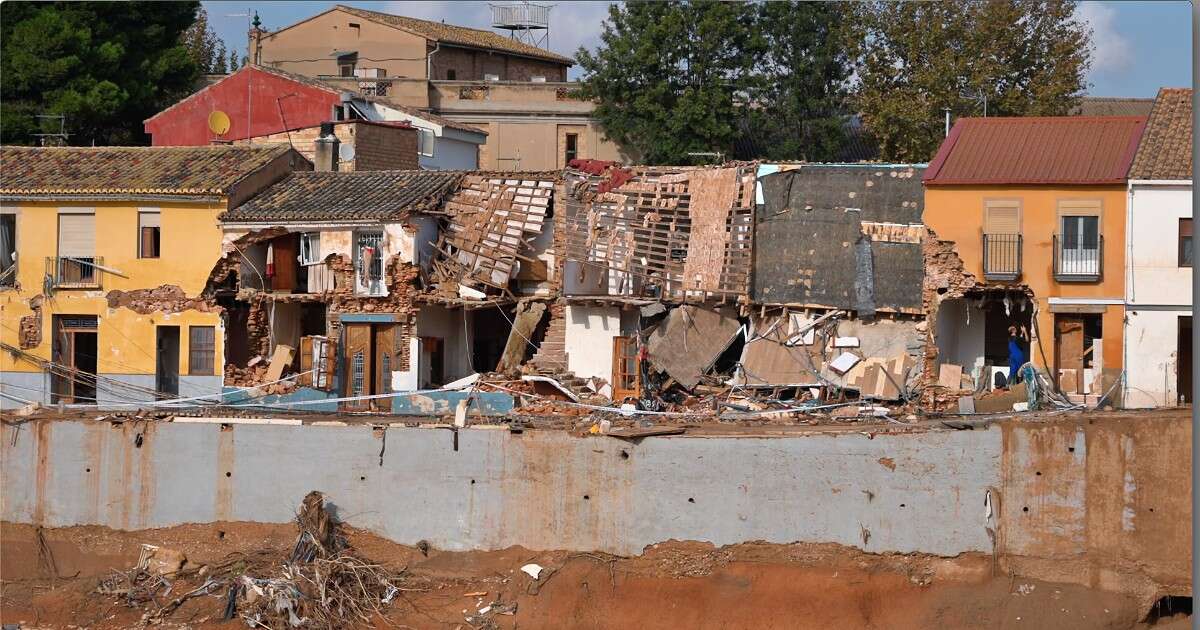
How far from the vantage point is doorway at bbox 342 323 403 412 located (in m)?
33.5

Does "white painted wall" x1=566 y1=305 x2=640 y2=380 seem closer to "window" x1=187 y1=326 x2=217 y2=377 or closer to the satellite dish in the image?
"window" x1=187 y1=326 x2=217 y2=377

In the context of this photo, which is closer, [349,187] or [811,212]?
[811,212]

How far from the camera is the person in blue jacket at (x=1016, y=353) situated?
98.9ft

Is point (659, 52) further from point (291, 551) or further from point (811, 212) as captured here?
point (291, 551)

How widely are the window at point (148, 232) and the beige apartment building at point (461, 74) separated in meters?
12.0

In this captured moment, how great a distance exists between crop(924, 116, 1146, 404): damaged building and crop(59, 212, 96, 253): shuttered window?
18912 mm

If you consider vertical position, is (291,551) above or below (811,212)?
below

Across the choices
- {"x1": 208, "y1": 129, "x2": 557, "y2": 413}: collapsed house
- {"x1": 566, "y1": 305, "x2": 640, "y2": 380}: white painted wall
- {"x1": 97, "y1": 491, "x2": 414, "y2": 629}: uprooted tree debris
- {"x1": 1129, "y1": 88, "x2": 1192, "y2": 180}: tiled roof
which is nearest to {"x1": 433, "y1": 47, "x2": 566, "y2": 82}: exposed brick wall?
{"x1": 208, "y1": 129, "x2": 557, "y2": 413}: collapsed house

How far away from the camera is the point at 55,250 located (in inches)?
1391

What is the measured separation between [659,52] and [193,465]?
22.2 m

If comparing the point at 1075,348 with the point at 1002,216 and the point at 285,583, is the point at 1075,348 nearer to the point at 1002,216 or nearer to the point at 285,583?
the point at 1002,216

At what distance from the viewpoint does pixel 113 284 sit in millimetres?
34906

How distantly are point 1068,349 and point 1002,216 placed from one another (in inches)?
115

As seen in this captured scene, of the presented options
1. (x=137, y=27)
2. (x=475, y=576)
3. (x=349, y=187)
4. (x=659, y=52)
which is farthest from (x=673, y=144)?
(x=475, y=576)
